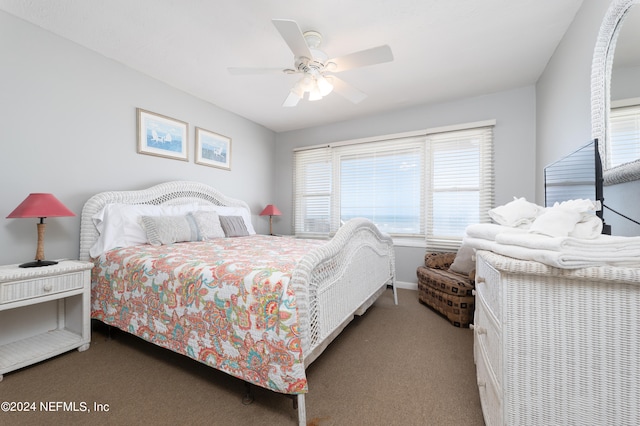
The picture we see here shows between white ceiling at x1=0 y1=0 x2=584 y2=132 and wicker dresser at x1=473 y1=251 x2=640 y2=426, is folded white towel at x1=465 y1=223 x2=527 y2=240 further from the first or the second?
white ceiling at x1=0 y1=0 x2=584 y2=132

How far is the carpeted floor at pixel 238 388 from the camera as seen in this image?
1.30 meters

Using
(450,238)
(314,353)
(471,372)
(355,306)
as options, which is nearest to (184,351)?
(314,353)

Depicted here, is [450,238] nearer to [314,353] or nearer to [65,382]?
[314,353]

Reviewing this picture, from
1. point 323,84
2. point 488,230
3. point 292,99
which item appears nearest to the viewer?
point 488,230

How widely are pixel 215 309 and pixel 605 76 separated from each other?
8.23ft

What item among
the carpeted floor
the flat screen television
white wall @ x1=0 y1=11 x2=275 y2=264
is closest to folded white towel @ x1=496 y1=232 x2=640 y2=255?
the flat screen television

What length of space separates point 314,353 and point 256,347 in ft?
1.06

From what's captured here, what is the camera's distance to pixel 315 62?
189 centimetres

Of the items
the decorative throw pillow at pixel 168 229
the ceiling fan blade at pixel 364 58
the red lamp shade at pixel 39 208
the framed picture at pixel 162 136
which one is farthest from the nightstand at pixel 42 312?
the ceiling fan blade at pixel 364 58

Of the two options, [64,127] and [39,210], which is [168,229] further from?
[64,127]

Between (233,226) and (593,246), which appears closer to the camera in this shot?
(593,246)

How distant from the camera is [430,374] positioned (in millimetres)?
1652

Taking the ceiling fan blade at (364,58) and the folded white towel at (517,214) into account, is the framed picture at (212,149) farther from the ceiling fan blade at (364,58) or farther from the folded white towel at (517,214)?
the folded white towel at (517,214)

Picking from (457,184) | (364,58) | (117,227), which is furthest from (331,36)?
(117,227)
